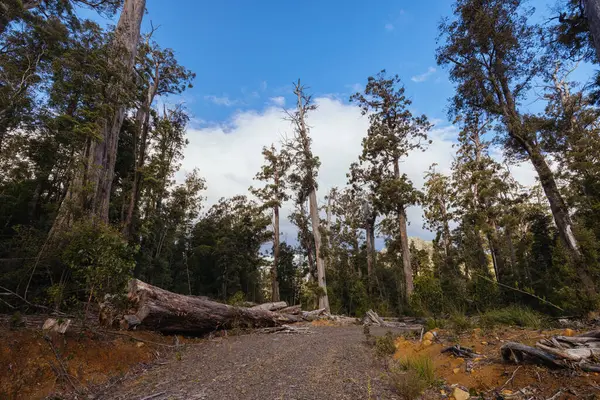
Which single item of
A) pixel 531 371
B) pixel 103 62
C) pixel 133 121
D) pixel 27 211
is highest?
pixel 133 121

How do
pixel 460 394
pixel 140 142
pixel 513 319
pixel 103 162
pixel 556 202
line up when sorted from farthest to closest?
pixel 140 142 < pixel 103 162 < pixel 556 202 < pixel 513 319 < pixel 460 394

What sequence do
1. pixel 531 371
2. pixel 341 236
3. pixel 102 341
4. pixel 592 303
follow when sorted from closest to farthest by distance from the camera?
pixel 531 371 < pixel 102 341 < pixel 592 303 < pixel 341 236

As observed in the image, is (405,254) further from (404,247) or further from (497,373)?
(497,373)

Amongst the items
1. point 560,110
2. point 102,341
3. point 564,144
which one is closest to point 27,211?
point 102,341

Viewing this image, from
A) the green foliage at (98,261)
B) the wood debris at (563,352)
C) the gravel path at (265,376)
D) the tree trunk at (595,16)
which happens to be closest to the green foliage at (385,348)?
the gravel path at (265,376)

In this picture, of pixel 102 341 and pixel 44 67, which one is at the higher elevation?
pixel 44 67

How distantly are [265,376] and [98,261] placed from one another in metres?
3.70

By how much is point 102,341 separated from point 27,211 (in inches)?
534

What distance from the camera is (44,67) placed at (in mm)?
7469

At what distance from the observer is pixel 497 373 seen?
3.01 m

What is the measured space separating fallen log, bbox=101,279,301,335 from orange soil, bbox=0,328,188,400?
927 mm

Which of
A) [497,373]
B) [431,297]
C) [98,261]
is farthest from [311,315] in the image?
[497,373]

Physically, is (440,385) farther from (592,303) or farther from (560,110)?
(560,110)

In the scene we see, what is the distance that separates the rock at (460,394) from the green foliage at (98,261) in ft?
18.5
